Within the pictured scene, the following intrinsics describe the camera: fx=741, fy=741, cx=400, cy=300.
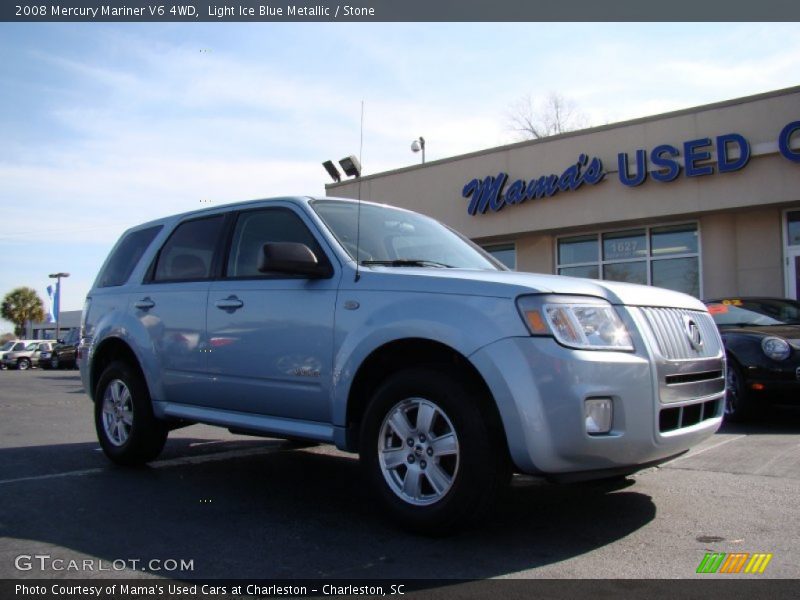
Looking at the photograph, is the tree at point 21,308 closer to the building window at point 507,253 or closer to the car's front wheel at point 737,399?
the building window at point 507,253

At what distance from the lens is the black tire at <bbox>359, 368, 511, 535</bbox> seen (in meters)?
3.43

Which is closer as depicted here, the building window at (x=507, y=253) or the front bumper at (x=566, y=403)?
the front bumper at (x=566, y=403)

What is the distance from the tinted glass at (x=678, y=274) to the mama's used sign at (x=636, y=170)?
1802mm

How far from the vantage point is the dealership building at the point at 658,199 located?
13.8m

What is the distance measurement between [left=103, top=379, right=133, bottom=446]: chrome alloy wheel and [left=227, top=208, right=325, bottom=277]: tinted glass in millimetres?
1459

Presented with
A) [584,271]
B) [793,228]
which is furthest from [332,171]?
[793,228]

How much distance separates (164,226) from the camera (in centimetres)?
591

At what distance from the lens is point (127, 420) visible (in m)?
5.65

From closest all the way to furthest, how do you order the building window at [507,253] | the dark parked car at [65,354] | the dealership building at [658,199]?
the dealership building at [658,199] → the building window at [507,253] → the dark parked car at [65,354]

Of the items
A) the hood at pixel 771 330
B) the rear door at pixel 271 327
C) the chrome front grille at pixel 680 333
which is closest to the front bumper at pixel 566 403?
the chrome front grille at pixel 680 333

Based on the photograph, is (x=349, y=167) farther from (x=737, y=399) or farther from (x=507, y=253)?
(x=737, y=399)

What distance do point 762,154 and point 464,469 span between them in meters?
12.5

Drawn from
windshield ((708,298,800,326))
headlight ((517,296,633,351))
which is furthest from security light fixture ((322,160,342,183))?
headlight ((517,296,633,351))

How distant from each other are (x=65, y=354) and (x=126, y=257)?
31178 millimetres
